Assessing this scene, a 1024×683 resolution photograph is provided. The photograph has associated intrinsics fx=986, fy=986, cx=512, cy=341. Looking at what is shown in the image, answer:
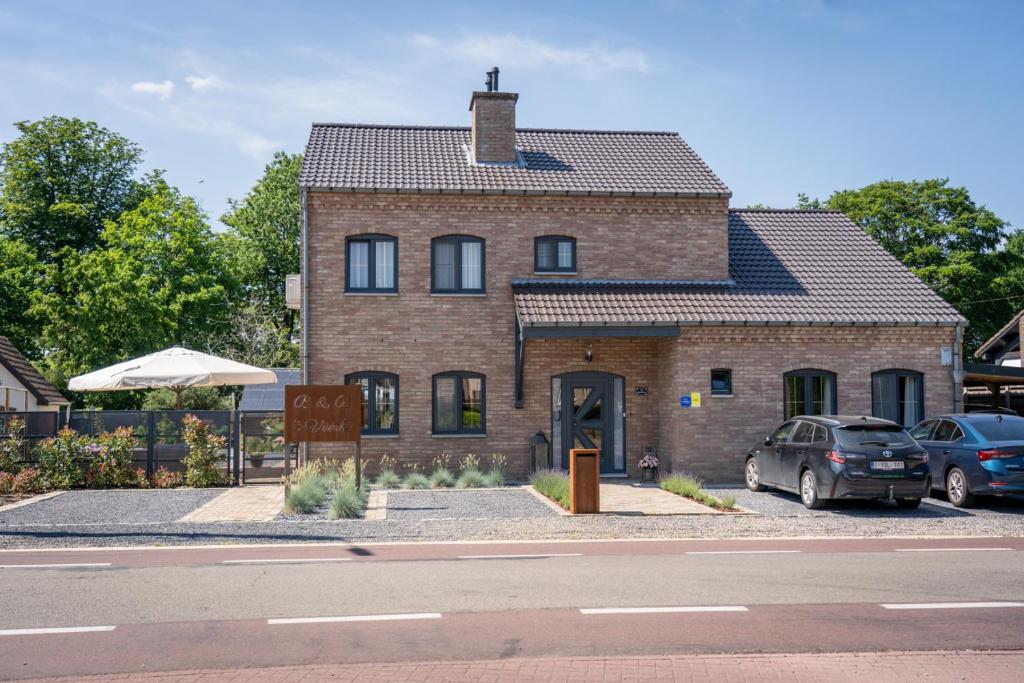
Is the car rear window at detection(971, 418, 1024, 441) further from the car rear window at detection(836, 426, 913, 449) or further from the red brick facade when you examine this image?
the red brick facade

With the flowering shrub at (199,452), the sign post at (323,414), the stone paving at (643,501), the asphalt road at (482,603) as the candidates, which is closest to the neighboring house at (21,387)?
the flowering shrub at (199,452)

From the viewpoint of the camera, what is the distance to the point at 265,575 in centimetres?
1046

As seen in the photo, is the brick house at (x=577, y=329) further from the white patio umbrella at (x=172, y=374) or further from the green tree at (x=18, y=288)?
the green tree at (x=18, y=288)


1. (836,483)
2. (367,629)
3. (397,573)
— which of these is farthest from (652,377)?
(367,629)

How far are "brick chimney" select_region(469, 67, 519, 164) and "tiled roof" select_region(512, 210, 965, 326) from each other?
3693mm

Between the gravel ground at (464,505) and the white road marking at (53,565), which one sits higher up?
the white road marking at (53,565)

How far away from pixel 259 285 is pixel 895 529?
40.6 meters

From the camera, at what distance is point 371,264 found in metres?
22.5

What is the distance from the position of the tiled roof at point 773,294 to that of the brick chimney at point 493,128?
3693mm

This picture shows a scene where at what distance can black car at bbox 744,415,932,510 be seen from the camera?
52.0ft

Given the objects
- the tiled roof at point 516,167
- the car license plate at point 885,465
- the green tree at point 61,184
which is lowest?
the car license plate at point 885,465

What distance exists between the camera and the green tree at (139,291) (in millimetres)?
40347

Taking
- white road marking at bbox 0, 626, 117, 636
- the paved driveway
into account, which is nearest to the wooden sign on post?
the paved driveway

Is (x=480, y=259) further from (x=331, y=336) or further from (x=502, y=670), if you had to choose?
(x=502, y=670)
